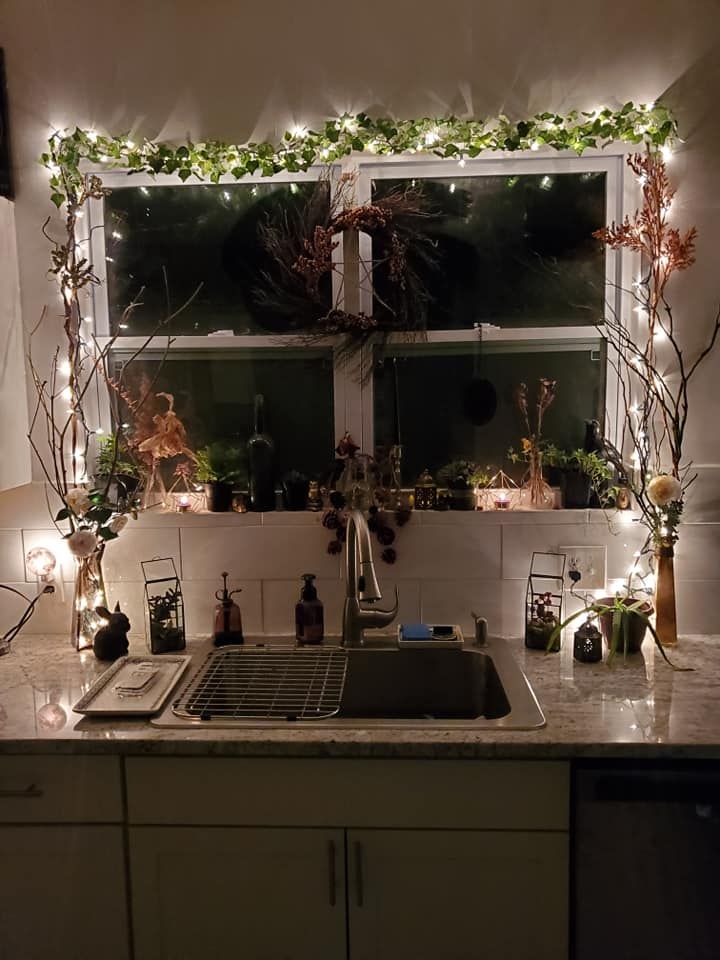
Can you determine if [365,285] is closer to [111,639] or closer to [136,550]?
[136,550]

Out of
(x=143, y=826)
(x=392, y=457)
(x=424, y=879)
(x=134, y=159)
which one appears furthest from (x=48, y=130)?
(x=424, y=879)

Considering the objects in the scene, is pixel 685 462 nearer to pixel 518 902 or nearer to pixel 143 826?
pixel 518 902

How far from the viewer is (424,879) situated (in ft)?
5.05

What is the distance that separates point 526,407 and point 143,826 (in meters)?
1.46

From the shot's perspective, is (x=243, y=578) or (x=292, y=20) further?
(x=243, y=578)

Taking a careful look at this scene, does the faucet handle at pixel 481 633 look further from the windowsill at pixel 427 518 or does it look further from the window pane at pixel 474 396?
the window pane at pixel 474 396

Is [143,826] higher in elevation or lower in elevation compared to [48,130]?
lower

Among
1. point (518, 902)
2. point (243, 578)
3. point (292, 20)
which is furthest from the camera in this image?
point (243, 578)

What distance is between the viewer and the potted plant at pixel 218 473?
7.12 feet

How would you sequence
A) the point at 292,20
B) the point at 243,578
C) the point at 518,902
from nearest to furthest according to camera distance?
the point at 518,902, the point at 292,20, the point at 243,578

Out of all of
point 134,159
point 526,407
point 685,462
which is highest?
point 134,159

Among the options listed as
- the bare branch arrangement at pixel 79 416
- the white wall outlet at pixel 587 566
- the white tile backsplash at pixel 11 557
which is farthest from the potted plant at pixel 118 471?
the white wall outlet at pixel 587 566

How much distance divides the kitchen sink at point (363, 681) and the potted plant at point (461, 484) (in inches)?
15.2

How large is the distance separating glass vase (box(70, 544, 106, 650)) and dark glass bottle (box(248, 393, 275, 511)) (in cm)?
44
